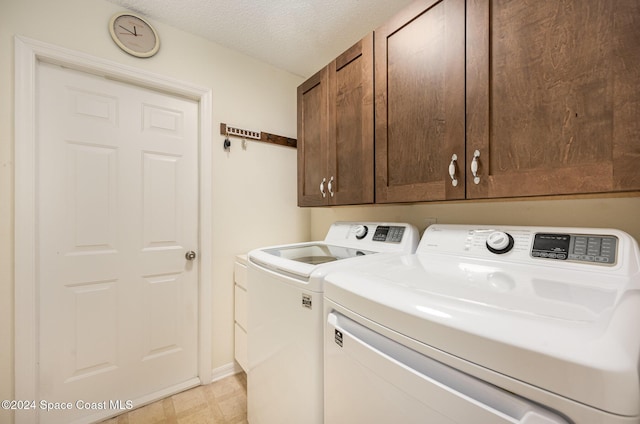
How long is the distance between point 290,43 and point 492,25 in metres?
1.47

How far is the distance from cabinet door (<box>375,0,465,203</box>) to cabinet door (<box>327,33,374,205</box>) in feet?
0.20

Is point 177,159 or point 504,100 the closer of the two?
point 504,100

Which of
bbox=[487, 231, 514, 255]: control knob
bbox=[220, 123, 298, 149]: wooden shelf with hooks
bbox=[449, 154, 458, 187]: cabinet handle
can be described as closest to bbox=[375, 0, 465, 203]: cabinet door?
bbox=[449, 154, 458, 187]: cabinet handle

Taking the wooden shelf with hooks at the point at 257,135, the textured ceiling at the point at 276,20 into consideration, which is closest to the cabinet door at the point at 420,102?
the textured ceiling at the point at 276,20

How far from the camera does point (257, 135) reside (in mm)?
2068

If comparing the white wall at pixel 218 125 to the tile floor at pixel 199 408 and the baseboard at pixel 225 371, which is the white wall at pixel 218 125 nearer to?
the baseboard at pixel 225 371

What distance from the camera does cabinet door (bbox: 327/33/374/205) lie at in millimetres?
1293

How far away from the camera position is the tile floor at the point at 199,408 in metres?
1.50

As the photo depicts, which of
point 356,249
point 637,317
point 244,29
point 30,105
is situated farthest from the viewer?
point 244,29

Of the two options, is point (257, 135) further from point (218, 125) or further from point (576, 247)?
point (576, 247)

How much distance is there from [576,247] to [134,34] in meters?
2.50

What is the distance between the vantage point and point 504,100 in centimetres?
83

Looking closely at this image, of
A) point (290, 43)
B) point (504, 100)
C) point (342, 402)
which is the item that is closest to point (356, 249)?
point (342, 402)

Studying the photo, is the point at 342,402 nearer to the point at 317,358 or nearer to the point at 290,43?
the point at 317,358
